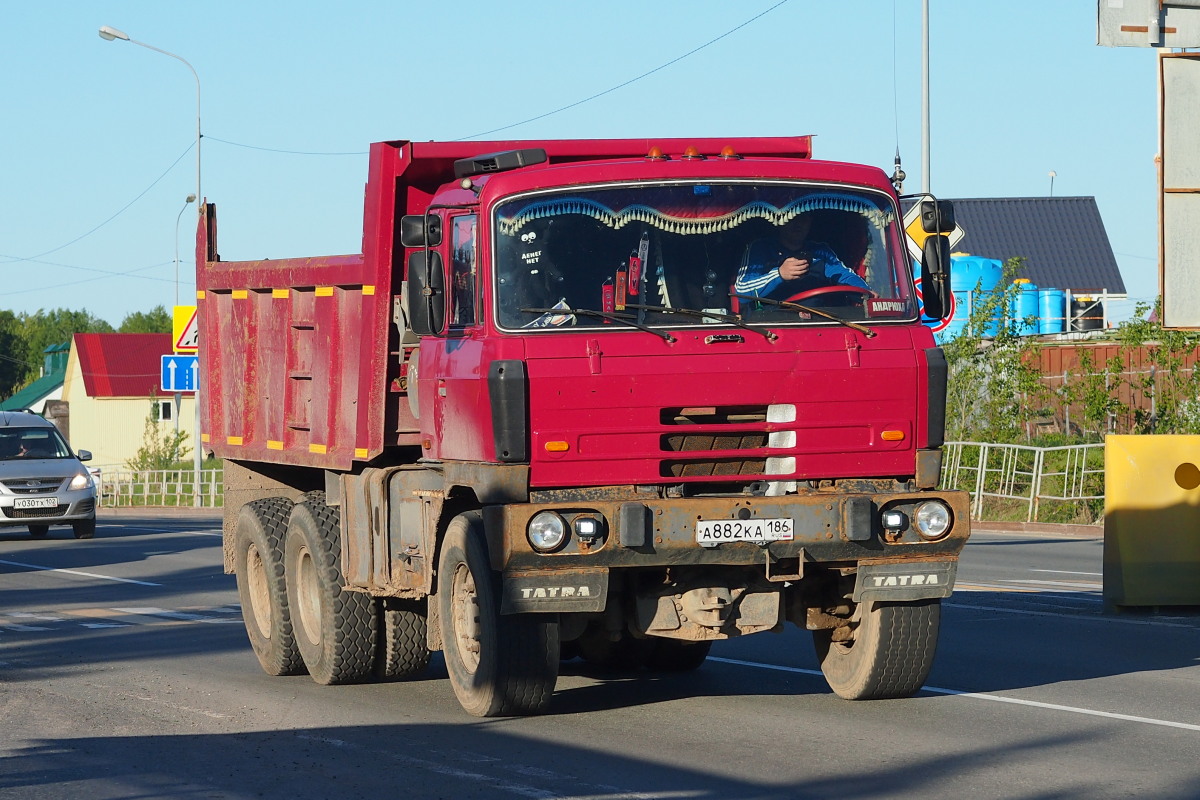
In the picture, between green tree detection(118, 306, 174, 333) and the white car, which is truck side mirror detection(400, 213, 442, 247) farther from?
green tree detection(118, 306, 174, 333)

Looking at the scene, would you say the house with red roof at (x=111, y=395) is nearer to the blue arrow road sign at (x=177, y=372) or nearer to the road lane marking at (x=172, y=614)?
the blue arrow road sign at (x=177, y=372)

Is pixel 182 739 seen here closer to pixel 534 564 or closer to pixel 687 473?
pixel 534 564

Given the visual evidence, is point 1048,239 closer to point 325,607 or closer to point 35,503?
Result: point 35,503

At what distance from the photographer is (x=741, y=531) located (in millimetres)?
8602

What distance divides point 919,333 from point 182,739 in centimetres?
416

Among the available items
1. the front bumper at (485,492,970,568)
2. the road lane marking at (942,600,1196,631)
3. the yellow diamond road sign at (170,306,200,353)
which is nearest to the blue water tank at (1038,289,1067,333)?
the yellow diamond road sign at (170,306,200,353)

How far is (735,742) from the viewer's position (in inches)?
333

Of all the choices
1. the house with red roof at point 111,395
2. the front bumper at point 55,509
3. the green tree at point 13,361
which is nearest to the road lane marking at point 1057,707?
the front bumper at point 55,509

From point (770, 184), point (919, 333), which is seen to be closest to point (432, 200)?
point (770, 184)

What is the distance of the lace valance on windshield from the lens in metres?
8.94

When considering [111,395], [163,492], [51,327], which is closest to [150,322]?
[51,327]

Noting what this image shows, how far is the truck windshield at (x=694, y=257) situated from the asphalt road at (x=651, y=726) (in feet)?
6.66

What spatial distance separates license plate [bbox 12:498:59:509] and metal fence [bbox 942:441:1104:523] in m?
13.5

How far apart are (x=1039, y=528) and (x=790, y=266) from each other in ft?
57.8
